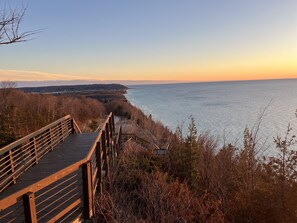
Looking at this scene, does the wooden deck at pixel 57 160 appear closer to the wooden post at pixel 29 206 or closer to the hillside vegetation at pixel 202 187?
the hillside vegetation at pixel 202 187

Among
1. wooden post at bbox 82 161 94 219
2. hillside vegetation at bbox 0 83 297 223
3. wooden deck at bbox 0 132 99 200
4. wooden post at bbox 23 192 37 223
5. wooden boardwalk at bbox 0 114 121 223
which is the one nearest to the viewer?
wooden post at bbox 23 192 37 223

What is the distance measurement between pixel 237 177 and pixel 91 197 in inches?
342

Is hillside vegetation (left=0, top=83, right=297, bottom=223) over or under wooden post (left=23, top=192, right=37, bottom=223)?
under

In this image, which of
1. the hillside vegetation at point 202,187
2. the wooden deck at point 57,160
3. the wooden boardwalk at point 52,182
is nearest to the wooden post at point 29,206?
the wooden boardwalk at point 52,182

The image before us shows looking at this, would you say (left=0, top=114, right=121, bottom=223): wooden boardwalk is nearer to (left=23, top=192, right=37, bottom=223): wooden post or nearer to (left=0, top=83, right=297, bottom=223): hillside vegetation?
(left=23, top=192, right=37, bottom=223): wooden post

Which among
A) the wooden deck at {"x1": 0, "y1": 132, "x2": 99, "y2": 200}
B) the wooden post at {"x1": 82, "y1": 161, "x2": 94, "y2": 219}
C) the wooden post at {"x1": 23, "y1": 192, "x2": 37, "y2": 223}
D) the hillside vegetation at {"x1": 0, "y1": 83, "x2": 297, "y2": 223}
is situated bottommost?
the hillside vegetation at {"x1": 0, "y1": 83, "x2": 297, "y2": 223}

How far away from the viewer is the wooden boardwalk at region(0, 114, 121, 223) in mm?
4312

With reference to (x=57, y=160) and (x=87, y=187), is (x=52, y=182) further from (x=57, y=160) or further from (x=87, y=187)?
(x=57, y=160)

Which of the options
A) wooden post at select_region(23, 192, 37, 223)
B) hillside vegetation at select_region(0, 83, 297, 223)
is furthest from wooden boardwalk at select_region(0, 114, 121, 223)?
hillside vegetation at select_region(0, 83, 297, 223)

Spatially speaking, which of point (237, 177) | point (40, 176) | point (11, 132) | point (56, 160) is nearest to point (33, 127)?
point (11, 132)

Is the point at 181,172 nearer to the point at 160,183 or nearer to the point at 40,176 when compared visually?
the point at 160,183

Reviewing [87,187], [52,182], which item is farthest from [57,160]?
[52,182]

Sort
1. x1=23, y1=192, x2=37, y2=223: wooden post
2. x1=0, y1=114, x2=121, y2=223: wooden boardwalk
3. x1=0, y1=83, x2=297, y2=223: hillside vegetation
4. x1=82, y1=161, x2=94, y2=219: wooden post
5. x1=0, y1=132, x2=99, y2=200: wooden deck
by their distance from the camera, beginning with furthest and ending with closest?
1. x1=0, y1=83, x2=297, y2=223: hillside vegetation
2. x1=0, y1=132, x2=99, y2=200: wooden deck
3. x1=82, y1=161, x2=94, y2=219: wooden post
4. x1=0, y1=114, x2=121, y2=223: wooden boardwalk
5. x1=23, y1=192, x2=37, y2=223: wooden post

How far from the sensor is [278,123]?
124ft
